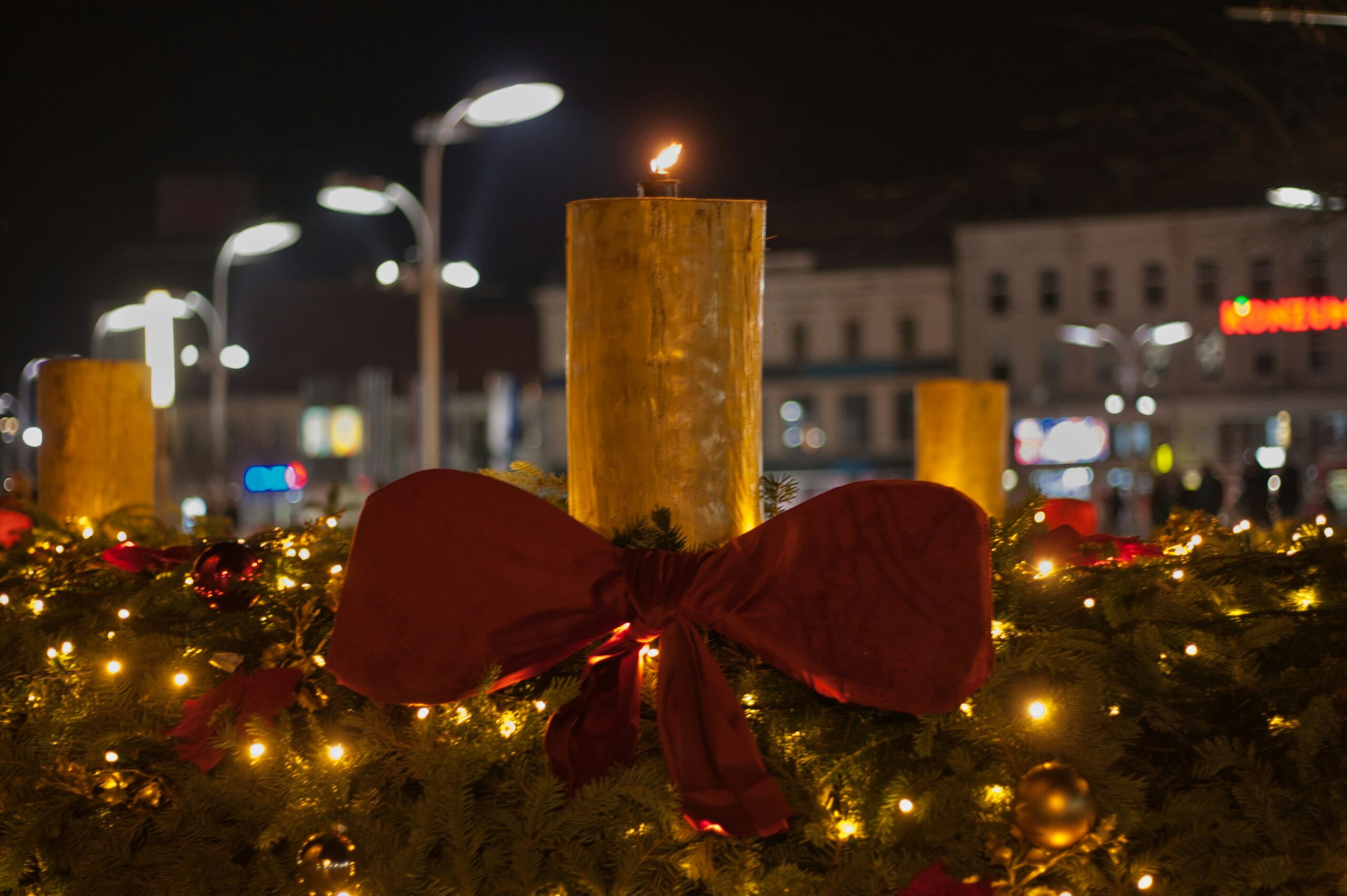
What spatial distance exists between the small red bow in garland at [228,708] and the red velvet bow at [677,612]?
18 centimetres

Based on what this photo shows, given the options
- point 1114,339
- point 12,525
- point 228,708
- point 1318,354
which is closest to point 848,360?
point 1114,339

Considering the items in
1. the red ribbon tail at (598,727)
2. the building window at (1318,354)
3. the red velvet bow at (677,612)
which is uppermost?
the building window at (1318,354)

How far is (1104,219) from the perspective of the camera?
52094 millimetres

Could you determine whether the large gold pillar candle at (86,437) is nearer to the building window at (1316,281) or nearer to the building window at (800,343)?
the building window at (1316,281)

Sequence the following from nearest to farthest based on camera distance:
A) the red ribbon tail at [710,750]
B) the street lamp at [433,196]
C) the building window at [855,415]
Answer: the red ribbon tail at [710,750]
the street lamp at [433,196]
the building window at [855,415]

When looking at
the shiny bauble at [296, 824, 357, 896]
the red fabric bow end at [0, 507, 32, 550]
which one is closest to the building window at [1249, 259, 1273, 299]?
the red fabric bow end at [0, 507, 32, 550]

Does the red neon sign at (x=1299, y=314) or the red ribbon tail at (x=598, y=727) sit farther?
the red neon sign at (x=1299, y=314)

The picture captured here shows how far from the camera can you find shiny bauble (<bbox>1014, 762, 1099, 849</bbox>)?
1917 millimetres

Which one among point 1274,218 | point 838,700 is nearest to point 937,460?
point 838,700

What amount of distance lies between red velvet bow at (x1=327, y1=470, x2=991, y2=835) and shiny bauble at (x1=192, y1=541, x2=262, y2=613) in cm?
42

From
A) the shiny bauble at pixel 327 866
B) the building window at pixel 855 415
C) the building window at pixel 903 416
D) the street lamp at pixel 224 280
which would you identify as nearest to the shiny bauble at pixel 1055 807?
the shiny bauble at pixel 327 866

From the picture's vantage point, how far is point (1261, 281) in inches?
1965

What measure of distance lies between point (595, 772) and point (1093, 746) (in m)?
0.71

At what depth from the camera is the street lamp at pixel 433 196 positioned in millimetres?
13000
